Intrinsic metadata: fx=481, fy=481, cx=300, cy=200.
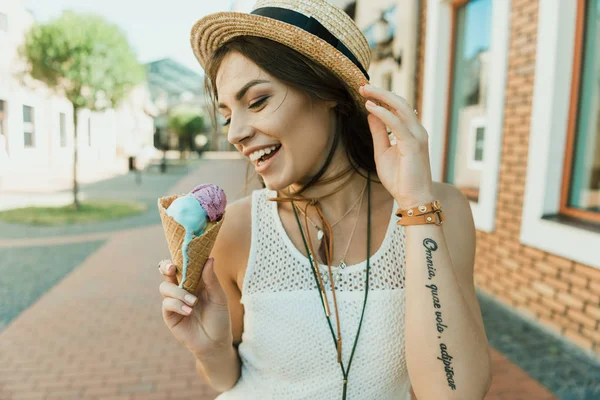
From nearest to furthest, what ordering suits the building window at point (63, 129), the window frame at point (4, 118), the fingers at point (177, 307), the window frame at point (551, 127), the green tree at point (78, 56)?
the fingers at point (177, 307), the window frame at point (551, 127), the green tree at point (78, 56), the window frame at point (4, 118), the building window at point (63, 129)

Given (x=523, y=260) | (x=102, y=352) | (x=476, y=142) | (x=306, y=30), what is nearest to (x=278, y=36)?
(x=306, y=30)

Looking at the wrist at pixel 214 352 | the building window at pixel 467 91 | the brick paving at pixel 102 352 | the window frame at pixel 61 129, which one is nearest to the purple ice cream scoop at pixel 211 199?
the wrist at pixel 214 352

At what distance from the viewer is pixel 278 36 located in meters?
1.41

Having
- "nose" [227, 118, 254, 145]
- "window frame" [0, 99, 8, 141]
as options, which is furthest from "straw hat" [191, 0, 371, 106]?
"window frame" [0, 99, 8, 141]

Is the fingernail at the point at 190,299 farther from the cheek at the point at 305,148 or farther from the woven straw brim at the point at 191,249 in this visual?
the cheek at the point at 305,148

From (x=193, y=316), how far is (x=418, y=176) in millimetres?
746

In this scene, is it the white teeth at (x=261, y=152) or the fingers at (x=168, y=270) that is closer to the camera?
the fingers at (x=168, y=270)

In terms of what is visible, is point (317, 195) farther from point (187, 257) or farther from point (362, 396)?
point (362, 396)

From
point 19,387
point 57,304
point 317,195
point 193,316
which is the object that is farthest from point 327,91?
point 57,304

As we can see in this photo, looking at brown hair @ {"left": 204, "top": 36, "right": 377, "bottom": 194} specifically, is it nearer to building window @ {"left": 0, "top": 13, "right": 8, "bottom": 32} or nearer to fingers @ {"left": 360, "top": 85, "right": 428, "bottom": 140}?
fingers @ {"left": 360, "top": 85, "right": 428, "bottom": 140}

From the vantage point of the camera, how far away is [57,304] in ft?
18.4

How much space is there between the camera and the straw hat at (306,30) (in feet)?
4.58

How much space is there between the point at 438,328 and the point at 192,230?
2.36 ft

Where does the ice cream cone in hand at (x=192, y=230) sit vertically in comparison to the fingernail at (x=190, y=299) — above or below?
above
